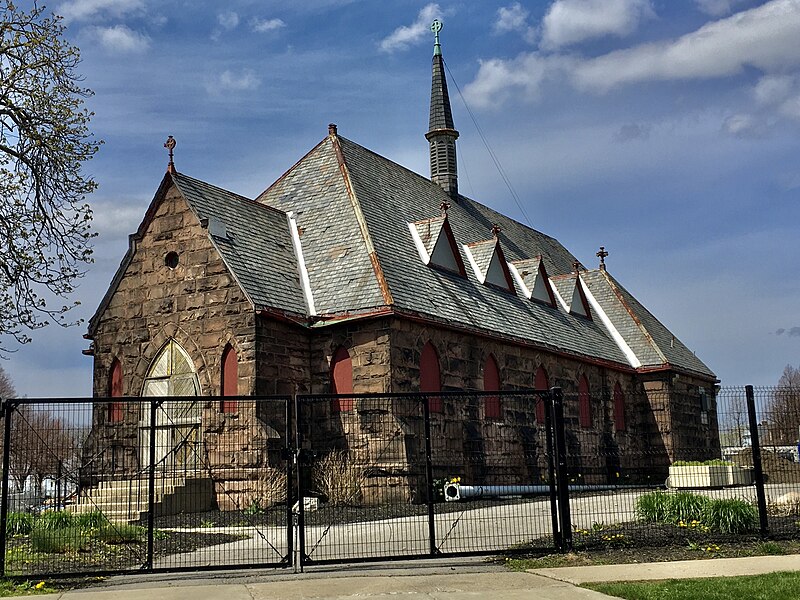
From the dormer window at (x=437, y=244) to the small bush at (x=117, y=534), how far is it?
41.8 feet

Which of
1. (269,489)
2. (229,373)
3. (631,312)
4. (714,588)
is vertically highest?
(631,312)

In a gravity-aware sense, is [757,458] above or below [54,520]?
above

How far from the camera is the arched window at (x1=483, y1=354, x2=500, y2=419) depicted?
79.9 feet

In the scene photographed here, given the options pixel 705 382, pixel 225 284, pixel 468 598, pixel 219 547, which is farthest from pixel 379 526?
pixel 705 382

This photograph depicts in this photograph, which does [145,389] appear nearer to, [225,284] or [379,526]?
[225,284]

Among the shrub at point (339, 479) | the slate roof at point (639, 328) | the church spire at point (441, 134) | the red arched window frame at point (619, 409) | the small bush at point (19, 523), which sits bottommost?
the small bush at point (19, 523)

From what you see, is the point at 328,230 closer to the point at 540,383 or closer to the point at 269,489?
the point at 540,383

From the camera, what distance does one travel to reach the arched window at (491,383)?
24.4m

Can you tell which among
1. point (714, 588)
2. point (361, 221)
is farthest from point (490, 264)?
point (714, 588)

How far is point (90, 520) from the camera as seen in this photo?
14.6 m

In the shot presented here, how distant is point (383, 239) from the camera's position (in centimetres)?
2438

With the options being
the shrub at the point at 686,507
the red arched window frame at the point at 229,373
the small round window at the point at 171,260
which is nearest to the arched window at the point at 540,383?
the red arched window frame at the point at 229,373

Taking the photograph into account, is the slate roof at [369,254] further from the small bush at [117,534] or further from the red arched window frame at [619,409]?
the small bush at [117,534]

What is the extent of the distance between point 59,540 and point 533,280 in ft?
67.0
